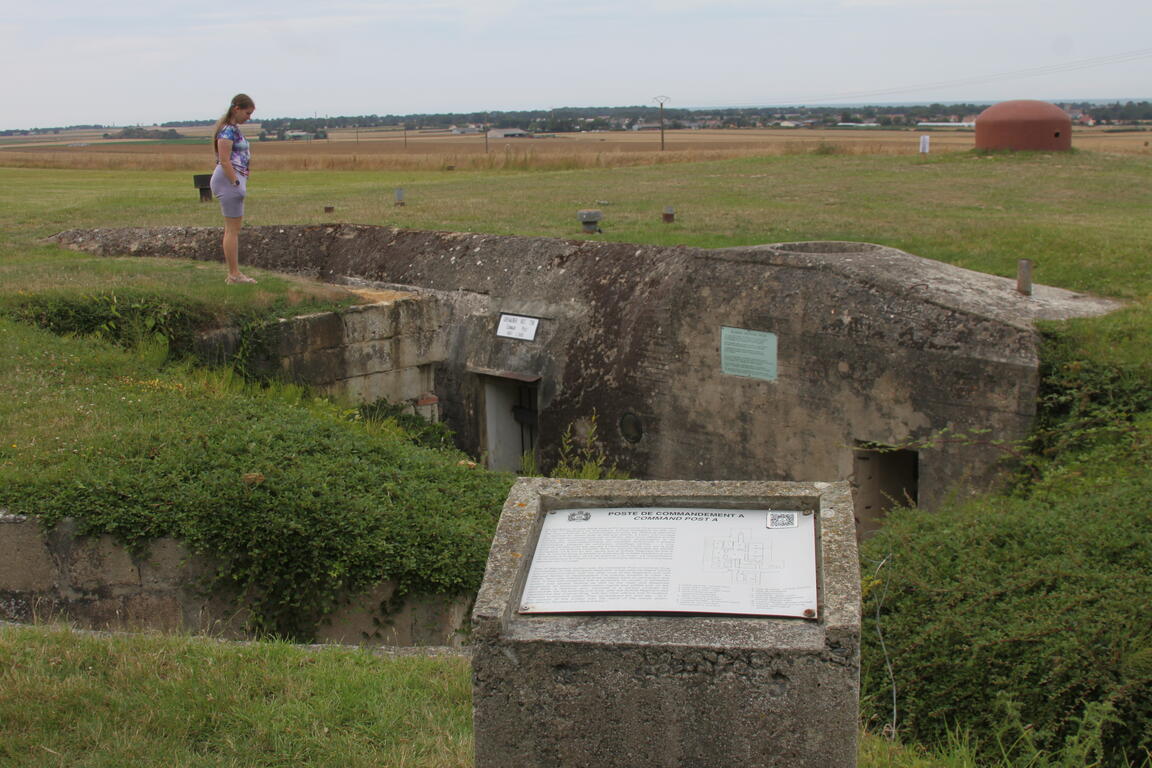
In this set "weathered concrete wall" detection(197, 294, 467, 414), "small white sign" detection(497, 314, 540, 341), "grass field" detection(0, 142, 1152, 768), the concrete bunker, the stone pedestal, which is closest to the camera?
the stone pedestal

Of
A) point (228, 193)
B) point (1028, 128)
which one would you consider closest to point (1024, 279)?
point (228, 193)

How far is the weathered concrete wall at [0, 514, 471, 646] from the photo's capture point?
19.0ft

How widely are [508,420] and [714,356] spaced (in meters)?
3.19

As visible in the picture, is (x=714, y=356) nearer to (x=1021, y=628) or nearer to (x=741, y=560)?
(x=1021, y=628)

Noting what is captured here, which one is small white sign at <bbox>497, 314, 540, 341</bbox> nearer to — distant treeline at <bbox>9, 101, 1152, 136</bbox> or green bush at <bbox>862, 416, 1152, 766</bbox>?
green bush at <bbox>862, 416, 1152, 766</bbox>

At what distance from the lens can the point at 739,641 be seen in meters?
3.06

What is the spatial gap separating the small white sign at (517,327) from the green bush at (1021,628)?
20.9 feet

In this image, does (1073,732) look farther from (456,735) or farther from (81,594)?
(81,594)

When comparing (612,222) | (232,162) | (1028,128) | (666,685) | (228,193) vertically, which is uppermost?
(1028,128)

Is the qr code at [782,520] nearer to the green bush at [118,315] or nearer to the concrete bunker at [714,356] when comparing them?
the concrete bunker at [714,356]

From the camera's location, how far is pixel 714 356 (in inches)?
436

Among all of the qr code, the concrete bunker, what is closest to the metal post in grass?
the concrete bunker

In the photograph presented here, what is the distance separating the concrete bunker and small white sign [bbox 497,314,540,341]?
0.02 metres

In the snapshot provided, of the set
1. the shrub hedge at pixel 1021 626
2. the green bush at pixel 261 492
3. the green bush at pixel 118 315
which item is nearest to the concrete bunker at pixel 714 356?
the green bush at pixel 118 315
